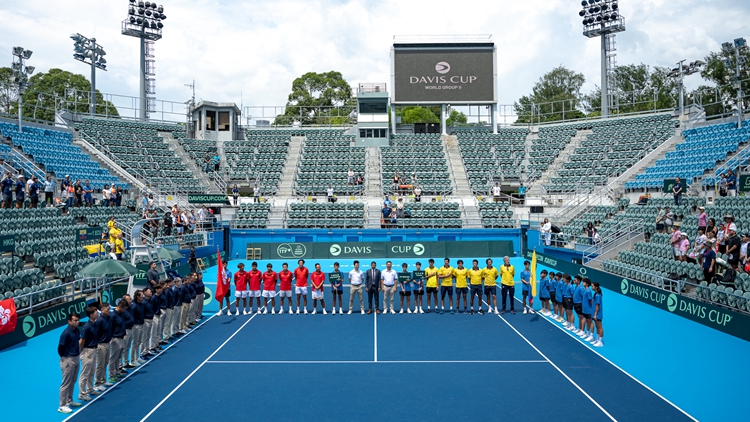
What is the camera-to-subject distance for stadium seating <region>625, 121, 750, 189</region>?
32281 mm

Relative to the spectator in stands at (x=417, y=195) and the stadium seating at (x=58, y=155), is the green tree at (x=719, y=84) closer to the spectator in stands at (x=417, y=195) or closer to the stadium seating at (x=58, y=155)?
the spectator in stands at (x=417, y=195)

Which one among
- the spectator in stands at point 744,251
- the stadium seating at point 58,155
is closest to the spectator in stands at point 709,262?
the spectator in stands at point 744,251

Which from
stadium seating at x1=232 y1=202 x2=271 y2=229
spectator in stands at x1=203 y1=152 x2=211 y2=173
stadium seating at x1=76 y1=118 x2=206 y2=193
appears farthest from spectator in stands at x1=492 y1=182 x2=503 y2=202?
spectator in stands at x1=203 y1=152 x2=211 y2=173

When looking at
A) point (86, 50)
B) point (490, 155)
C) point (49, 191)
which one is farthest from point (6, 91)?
point (490, 155)

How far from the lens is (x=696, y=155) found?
113ft

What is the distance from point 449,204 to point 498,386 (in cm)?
2804

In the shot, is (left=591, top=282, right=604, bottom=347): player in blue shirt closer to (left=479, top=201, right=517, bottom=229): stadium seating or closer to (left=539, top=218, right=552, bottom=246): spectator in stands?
(left=539, top=218, right=552, bottom=246): spectator in stands

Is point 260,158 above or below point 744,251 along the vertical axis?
above

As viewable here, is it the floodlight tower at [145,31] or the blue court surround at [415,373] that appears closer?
the blue court surround at [415,373]

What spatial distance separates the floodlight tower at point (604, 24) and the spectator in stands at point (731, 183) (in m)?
26.4

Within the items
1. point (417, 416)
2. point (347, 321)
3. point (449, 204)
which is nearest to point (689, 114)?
point (449, 204)

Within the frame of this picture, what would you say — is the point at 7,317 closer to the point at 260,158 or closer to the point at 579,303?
the point at 579,303

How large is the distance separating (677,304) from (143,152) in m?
39.5

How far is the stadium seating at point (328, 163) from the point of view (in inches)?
1681
